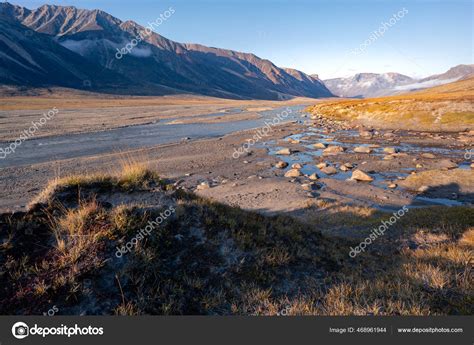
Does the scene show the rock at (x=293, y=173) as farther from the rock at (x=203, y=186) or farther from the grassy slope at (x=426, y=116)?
the grassy slope at (x=426, y=116)

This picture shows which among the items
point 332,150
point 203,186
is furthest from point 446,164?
point 203,186

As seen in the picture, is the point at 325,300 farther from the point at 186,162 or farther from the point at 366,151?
the point at 366,151

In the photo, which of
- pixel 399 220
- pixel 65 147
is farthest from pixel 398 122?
pixel 65 147

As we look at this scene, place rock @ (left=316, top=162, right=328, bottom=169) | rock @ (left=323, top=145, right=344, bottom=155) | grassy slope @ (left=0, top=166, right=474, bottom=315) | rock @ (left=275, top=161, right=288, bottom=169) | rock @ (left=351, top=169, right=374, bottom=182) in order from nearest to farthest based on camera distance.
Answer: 1. grassy slope @ (left=0, top=166, right=474, bottom=315)
2. rock @ (left=351, top=169, right=374, bottom=182)
3. rock @ (left=316, top=162, right=328, bottom=169)
4. rock @ (left=275, top=161, right=288, bottom=169)
5. rock @ (left=323, top=145, right=344, bottom=155)

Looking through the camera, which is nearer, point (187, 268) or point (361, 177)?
point (187, 268)

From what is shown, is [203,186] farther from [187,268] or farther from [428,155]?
[428,155]

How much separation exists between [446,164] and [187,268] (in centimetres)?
3002

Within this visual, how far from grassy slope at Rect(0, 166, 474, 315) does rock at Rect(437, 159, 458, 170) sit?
22.6 meters

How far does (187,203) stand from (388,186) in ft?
62.5

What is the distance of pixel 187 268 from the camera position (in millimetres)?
6234

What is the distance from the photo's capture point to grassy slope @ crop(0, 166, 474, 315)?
5105 millimetres

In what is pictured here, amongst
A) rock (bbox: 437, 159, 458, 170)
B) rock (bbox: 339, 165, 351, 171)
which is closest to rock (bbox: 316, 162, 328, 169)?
rock (bbox: 339, 165, 351, 171)

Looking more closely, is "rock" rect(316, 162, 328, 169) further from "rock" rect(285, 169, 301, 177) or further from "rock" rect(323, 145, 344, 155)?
"rock" rect(323, 145, 344, 155)

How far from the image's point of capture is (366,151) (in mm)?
34656
